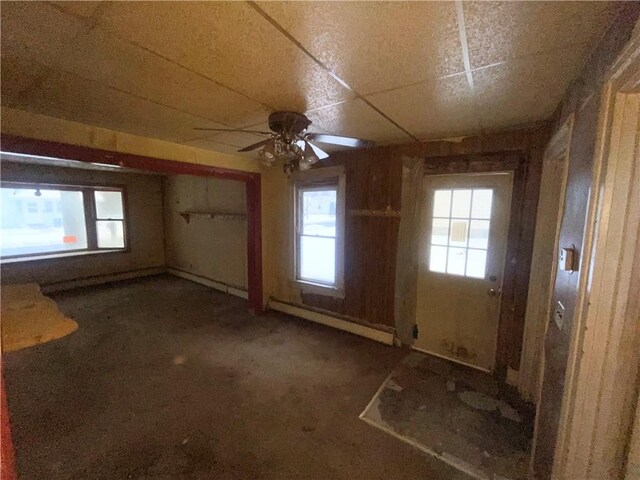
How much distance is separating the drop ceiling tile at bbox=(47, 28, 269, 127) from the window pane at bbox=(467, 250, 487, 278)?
7.50 feet

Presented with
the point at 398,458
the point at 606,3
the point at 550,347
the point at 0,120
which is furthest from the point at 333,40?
the point at 0,120

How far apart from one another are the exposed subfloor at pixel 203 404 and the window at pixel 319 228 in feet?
2.37

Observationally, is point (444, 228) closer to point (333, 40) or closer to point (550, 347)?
point (550, 347)

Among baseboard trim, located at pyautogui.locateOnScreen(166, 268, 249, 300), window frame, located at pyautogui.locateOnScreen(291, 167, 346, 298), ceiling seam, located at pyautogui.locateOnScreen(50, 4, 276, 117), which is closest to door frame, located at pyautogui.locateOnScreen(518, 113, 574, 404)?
window frame, located at pyautogui.locateOnScreen(291, 167, 346, 298)

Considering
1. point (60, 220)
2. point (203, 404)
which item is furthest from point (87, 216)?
point (203, 404)

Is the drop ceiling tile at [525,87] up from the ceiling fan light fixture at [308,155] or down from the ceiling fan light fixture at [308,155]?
up

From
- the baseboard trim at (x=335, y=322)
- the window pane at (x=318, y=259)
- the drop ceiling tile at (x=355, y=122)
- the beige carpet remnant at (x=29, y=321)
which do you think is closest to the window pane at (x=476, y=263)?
the baseboard trim at (x=335, y=322)

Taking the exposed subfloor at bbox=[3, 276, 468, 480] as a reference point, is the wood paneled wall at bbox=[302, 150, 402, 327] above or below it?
above

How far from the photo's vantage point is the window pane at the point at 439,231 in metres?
2.69

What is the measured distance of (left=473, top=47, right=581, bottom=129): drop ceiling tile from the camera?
1.22m

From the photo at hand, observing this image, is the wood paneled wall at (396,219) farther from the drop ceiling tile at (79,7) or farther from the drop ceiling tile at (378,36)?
the drop ceiling tile at (79,7)

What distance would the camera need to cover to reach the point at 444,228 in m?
2.69

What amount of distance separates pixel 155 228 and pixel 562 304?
7.06 m

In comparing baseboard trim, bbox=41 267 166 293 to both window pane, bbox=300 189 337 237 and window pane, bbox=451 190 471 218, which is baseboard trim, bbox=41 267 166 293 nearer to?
window pane, bbox=300 189 337 237
